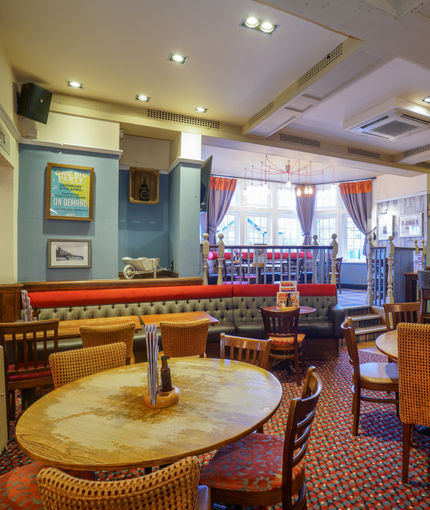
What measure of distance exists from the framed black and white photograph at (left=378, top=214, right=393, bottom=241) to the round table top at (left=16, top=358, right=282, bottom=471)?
8508mm

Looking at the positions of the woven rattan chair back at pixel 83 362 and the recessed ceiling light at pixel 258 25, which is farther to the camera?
the recessed ceiling light at pixel 258 25

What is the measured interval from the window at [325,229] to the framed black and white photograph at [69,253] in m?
8.09

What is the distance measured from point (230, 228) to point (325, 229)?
10.8ft

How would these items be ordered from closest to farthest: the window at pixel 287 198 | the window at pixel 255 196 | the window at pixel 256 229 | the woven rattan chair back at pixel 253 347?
the woven rattan chair back at pixel 253 347 < the window at pixel 255 196 < the window at pixel 256 229 < the window at pixel 287 198

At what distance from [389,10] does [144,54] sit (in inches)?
101

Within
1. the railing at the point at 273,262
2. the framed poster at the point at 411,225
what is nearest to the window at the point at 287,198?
the framed poster at the point at 411,225

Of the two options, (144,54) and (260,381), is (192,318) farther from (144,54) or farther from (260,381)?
(144,54)

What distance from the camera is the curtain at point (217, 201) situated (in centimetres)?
940

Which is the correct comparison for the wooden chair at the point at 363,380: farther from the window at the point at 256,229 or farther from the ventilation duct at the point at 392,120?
the window at the point at 256,229

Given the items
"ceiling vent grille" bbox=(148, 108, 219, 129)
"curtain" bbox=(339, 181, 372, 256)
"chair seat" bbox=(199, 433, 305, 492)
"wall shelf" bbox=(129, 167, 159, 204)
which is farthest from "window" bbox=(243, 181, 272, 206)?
"chair seat" bbox=(199, 433, 305, 492)

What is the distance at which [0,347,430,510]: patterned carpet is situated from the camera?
183 cm

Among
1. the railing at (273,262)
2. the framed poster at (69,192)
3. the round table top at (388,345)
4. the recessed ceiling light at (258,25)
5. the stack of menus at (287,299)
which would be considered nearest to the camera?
the round table top at (388,345)

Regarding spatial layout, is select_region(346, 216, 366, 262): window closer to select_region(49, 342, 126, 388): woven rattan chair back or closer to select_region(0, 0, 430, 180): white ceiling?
select_region(0, 0, 430, 180): white ceiling

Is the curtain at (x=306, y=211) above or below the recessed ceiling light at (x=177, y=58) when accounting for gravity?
below
